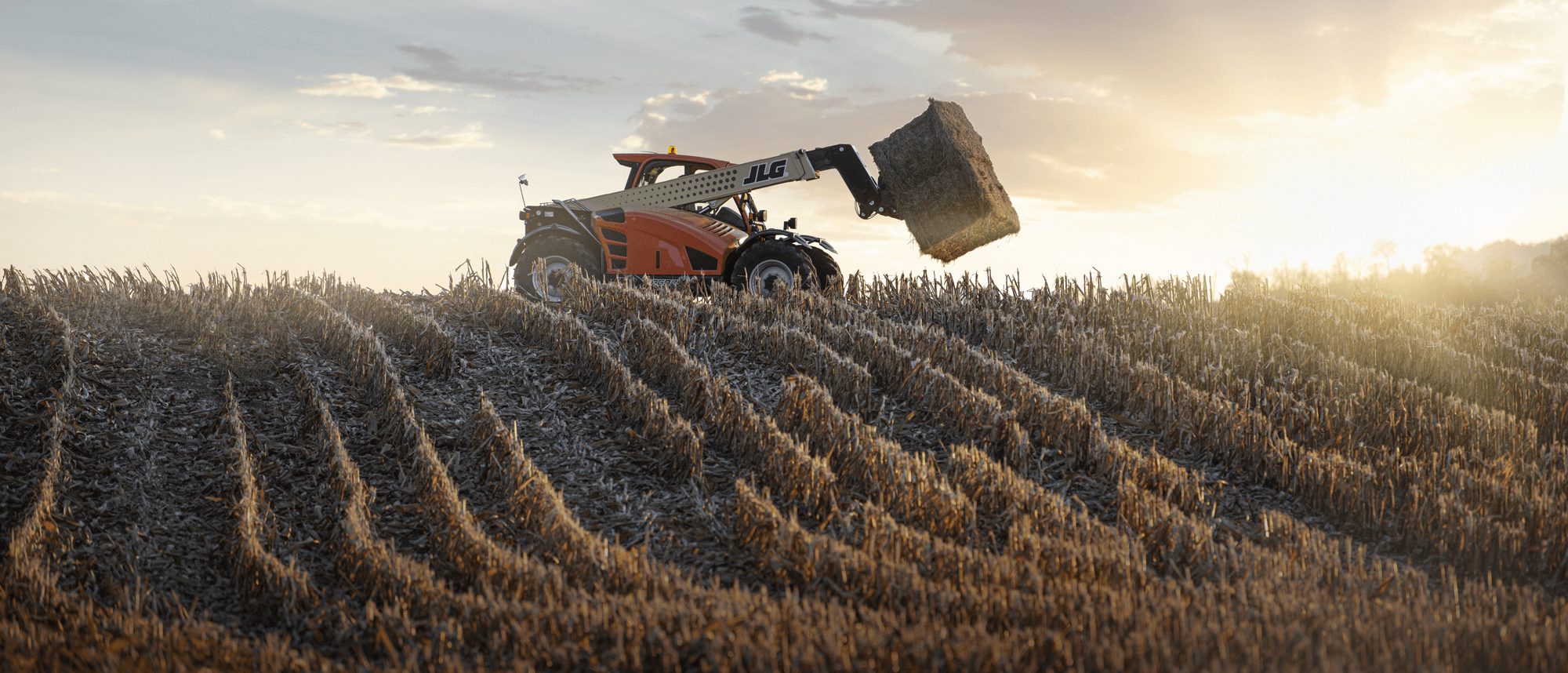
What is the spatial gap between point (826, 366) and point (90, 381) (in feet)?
17.1

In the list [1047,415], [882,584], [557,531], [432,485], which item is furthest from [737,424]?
[882,584]

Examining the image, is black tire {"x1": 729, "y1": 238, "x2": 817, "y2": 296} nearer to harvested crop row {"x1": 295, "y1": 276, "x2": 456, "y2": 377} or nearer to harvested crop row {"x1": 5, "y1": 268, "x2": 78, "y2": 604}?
harvested crop row {"x1": 295, "y1": 276, "x2": 456, "y2": 377}

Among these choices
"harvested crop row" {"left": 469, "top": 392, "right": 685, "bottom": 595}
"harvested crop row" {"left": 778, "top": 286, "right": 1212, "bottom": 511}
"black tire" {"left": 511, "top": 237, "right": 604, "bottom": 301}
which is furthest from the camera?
"black tire" {"left": 511, "top": 237, "right": 604, "bottom": 301}

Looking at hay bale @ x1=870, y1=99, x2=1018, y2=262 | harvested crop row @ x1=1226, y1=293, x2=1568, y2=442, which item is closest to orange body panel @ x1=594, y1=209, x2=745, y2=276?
hay bale @ x1=870, y1=99, x2=1018, y2=262

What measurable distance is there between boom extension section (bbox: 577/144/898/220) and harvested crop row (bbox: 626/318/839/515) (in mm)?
3723

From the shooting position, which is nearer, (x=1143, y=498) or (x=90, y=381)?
(x=1143, y=498)

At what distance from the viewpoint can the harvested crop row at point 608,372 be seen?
5492mm

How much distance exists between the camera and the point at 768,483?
5.17 m

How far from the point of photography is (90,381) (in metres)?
6.61

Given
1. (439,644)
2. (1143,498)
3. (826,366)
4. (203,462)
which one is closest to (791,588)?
(439,644)

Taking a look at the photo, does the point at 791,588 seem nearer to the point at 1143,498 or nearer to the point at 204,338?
the point at 1143,498

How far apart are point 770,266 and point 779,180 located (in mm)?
1135

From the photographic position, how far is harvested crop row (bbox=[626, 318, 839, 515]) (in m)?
5.03

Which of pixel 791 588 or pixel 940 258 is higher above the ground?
pixel 940 258
